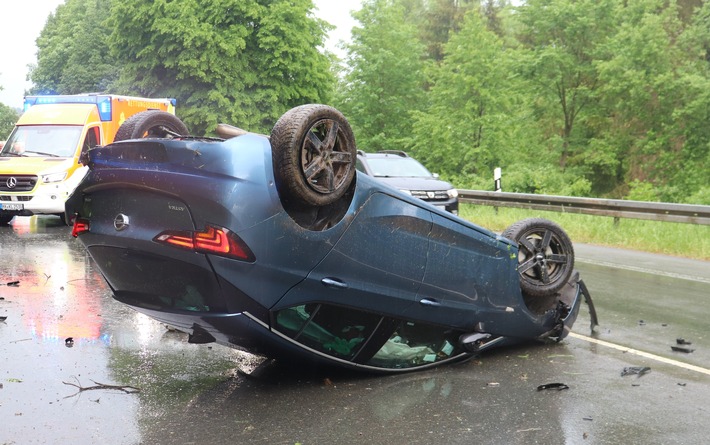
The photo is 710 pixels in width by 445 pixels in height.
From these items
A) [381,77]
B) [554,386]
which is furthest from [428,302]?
[381,77]

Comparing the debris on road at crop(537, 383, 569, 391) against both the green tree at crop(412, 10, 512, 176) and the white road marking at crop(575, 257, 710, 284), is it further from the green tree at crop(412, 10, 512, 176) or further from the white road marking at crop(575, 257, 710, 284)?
the green tree at crop(412, 10, 512, 176)

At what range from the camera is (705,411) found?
4969 mm

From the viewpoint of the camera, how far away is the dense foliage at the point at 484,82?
31.9 meters

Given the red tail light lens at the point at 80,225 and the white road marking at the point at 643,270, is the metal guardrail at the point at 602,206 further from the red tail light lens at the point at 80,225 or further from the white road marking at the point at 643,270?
the red tail light lens at the point at 80,225

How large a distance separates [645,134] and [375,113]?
46.0ft

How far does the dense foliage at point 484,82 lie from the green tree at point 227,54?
93mm

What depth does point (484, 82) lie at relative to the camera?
35.9m

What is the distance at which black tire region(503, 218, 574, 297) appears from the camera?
628 centimetres

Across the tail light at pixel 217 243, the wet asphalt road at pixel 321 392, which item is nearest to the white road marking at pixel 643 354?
the wet asphalt road at pixel 321 392

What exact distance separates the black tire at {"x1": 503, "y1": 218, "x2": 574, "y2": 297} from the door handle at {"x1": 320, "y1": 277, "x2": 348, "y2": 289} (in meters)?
1.89

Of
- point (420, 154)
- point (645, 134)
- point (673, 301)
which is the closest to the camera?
point (673, 301)

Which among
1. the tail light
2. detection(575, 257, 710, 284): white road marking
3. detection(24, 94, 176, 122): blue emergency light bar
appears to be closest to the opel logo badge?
the tail light

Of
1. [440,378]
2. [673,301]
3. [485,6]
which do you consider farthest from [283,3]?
[440,378]

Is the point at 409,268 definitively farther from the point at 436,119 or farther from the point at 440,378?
the point at 436,119
